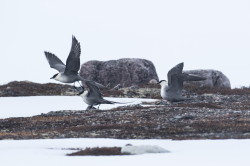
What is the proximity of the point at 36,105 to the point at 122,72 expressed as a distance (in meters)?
19.0

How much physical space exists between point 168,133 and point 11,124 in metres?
8.82

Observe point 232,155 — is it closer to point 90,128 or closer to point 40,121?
point 90,128

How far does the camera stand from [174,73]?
3419 cm

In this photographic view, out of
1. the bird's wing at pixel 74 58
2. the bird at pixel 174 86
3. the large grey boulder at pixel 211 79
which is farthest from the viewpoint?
the large grey boulder at pixel 211 79

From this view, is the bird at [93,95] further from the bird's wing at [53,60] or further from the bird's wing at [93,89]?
the bird's wing at [53,60]

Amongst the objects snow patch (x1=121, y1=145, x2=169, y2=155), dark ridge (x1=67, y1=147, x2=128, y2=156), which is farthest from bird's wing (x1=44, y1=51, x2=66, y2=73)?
snow patch (x1=121, y1=145, x2=169, y2=155)

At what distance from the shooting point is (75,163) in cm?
1694

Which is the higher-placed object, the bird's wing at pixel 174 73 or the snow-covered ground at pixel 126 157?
the bird's wing at pixel 174 73

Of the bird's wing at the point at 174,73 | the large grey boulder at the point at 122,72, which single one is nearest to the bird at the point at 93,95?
the bird's wing at the point at 174,73

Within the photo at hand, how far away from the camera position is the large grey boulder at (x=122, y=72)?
57.9 m

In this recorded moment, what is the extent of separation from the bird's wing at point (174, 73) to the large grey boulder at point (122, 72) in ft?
75.6

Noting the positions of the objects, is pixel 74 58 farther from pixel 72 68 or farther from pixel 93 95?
pixel 93 95

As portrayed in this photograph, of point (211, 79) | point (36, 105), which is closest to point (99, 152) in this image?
point (36, 105)

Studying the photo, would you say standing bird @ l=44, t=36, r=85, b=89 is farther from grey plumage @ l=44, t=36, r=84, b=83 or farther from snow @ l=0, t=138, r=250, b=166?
snow @ l=0, t=138, r=250, b=166
